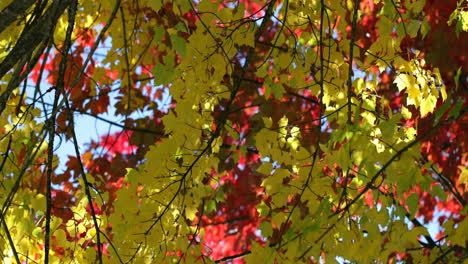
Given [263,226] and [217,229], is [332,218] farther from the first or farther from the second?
[217,229]

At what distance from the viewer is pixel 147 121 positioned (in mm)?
3256

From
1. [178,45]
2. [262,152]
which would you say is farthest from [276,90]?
[178,45]

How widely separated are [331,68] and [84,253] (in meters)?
1.07

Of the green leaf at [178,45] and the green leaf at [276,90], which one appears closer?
the green leaf at [178,45]

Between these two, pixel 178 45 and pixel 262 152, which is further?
pixel 262 152

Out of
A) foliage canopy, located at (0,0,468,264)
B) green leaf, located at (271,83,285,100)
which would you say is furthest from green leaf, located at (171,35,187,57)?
green leaf, located at (271,83,285,100)

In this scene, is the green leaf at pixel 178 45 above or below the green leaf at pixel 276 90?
below

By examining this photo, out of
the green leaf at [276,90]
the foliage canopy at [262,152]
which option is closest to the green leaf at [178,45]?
the foliage canopy at [262,152]

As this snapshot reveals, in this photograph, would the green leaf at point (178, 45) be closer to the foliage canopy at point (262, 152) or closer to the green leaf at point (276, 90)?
the foliage canopy at point (262, 152)

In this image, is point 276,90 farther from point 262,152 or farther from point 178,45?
point 178,45

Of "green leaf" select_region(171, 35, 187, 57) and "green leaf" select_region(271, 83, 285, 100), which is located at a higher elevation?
"green leaf" select_region(271, 83, 285, 100)

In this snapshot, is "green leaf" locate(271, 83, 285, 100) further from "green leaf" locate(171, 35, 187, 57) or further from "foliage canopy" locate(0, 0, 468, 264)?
"green leaf" locate(171, 35, 187, 57)

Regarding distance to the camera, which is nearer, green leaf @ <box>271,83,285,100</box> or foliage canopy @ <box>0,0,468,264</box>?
foliage canopy @ <box>0,0,468,264</box>

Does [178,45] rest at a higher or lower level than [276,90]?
lower
